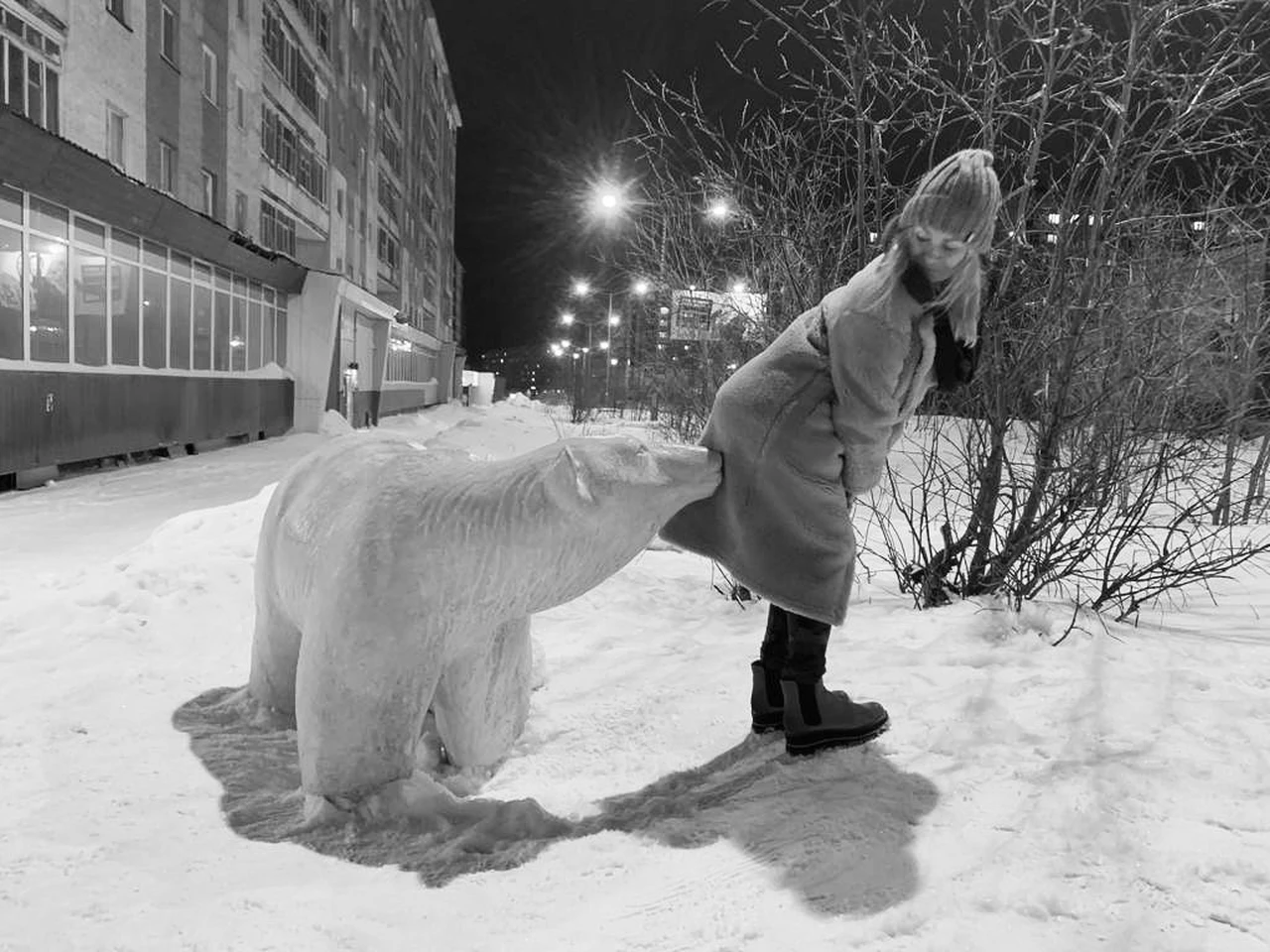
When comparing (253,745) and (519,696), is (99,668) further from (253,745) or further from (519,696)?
(519,696)

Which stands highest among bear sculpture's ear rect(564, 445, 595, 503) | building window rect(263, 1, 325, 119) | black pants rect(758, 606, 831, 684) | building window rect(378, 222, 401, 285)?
building window rect(263, 1, 325, 119)

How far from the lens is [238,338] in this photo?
1605 centimetres

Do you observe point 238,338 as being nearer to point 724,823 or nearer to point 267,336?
point 267,336

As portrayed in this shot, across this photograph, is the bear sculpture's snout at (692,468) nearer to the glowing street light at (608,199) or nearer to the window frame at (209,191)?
the glowing street light at (608,199)

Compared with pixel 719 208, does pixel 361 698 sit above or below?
below

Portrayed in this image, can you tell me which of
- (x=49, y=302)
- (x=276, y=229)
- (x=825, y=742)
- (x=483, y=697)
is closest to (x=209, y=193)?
(x=276, y=229)

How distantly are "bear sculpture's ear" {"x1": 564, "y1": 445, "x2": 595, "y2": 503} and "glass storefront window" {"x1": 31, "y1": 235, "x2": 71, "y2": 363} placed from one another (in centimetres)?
936

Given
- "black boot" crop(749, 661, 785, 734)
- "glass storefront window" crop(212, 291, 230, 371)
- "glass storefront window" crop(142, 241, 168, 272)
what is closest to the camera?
"black boot" crop(749, 661, 785, 734)

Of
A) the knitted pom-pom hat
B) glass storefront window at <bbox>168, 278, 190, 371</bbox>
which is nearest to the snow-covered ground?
the knitted pom-pom hat

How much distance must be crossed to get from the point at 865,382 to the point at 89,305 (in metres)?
10.9

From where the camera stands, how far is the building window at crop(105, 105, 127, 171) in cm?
1267

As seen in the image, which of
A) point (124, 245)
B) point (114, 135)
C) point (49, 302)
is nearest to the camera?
point (49, 302)

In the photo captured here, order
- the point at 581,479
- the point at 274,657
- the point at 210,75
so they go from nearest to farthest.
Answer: the point at 581,479, the point at 274,657, the point at 210,75

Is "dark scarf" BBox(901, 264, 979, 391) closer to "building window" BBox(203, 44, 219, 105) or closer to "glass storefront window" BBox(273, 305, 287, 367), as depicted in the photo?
"building window" BBox(203, 44, 219, 105)
